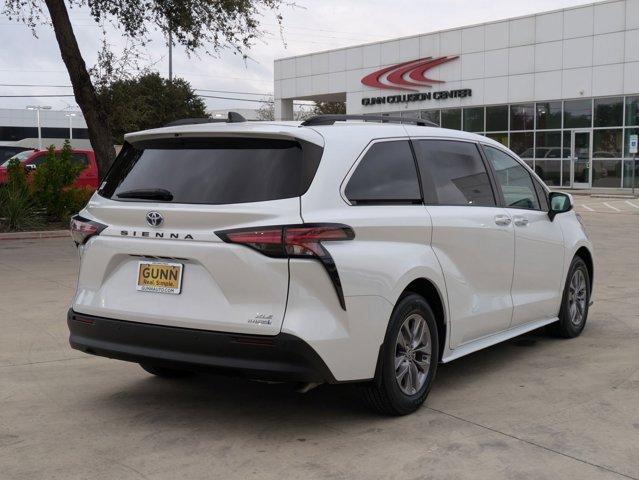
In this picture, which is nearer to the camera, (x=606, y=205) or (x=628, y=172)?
(x=606, y=205)

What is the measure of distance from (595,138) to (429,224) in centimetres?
3008

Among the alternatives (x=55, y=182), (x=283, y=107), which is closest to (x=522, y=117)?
(x=283, y=107)

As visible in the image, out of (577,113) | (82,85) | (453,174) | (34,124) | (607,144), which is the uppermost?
(34,124)

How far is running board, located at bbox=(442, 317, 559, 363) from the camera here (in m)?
5.45

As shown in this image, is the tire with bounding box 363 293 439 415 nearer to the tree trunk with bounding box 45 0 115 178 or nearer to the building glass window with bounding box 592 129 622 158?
the tree trunk with bounding box 45 0 115 178

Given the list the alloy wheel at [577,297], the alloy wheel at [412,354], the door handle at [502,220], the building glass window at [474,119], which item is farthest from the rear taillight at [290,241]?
the building glass window at [474,119]

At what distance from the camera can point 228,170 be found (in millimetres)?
4605

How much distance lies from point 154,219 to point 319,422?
1548 millimetres

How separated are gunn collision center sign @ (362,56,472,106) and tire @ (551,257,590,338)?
3148 centimetres

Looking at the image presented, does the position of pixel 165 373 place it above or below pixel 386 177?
below

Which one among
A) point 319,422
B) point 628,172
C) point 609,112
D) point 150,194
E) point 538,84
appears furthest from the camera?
point 538,84

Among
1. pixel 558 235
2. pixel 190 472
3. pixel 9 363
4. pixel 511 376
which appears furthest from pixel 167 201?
pixel 558 235

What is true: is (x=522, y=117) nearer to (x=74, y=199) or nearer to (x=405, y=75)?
(x=405, y=75)

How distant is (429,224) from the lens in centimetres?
514
